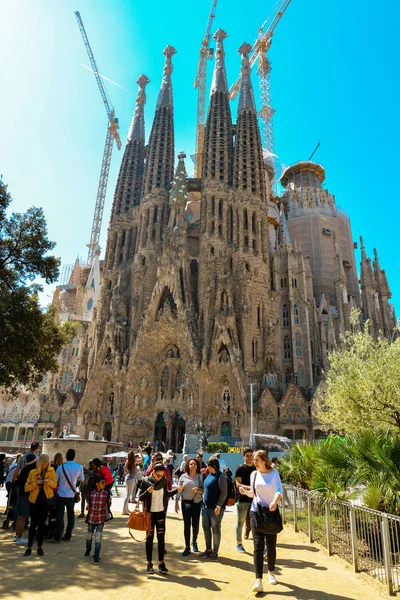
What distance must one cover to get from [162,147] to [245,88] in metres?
11.7

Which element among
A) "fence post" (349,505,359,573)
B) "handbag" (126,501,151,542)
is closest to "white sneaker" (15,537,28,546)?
"handbag" (126,501,151,542)

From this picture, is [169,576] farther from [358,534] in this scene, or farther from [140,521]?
[358,534]

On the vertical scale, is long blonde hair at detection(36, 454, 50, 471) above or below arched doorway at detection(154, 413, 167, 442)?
below

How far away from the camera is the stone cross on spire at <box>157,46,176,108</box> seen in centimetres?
5175

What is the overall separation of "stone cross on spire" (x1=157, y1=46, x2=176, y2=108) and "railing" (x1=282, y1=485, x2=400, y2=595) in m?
51.7

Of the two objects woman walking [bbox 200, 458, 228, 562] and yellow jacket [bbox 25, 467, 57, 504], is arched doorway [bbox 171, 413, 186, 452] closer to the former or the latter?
woman walking [bbox 200, 458, 228, 562]

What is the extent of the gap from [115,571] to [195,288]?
A: 34.0 m

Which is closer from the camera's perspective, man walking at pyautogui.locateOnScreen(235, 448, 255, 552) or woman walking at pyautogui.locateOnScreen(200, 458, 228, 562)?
woman walking at pyautogui.locateOnScreen(200, 458, 228, 562)

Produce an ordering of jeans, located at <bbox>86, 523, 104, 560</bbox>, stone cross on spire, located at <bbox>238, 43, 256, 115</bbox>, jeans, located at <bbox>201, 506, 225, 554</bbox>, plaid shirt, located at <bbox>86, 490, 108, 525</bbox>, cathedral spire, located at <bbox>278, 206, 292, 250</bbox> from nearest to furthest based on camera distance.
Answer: jeans, located at <bbox>86, 523, 104, 560</bbox> → plaid shirt, located at <bbox>86, 490, 108, 525</bbox> → jeans, located at <bbox>201, 506, 225, 554</bbox> → cathedral spire, located at <bbox>278, 206, 292, 250</bbox> → stone cross on spire, located at <bbox>238, 43, 256, 115</bbox>

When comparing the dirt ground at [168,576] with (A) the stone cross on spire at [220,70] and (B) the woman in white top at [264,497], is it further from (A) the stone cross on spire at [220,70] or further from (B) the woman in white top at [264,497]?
(A) the stone cross on spire at [220,70]

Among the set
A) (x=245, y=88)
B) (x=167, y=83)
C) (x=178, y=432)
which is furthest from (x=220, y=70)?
(x=178, y=432)

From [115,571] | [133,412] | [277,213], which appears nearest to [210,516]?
[115,571]

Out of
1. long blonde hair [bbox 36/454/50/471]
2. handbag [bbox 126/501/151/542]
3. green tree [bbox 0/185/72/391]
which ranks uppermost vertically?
green tree [bbox 0/185/72/391]

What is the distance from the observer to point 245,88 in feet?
158
